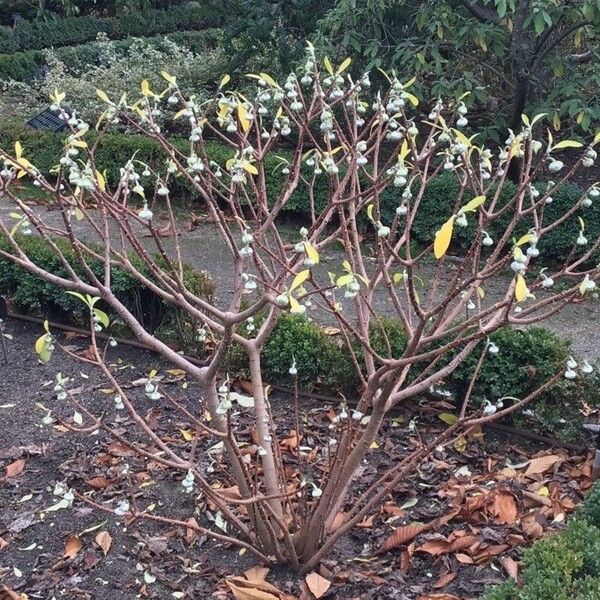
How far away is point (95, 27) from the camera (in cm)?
1873

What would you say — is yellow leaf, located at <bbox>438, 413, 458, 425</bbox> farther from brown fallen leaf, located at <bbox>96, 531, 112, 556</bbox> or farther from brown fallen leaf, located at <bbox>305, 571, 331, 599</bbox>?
brown fallen leaf, located at <bbox>96, 531, 112, 556</bbox>

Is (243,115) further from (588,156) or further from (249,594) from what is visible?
(249,594)

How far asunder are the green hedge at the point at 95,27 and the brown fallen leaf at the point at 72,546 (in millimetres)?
14705

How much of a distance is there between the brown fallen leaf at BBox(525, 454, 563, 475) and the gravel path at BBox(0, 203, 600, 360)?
3.28ft

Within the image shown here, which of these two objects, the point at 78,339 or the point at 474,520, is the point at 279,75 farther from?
the point at 474,520

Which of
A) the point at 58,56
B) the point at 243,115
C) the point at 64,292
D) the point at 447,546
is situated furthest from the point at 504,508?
the point at 58,56

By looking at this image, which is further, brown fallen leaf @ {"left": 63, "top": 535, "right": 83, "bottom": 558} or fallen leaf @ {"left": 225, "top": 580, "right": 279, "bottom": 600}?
brown fallen leaf @ {"left": 63, "top": 535, "right": 83, "bottom": 558}

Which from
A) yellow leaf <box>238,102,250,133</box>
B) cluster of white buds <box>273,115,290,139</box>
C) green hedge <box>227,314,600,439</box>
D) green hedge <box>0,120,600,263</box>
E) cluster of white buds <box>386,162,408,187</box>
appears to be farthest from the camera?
green hedge <box>0,120,600,263</box>

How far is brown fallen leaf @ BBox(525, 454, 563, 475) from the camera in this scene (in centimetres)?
351

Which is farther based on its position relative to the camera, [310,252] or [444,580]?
[444,580]

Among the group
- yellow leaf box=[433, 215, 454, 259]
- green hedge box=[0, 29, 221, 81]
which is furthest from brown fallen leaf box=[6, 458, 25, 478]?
green hedge box=[0, 29, 221, 81]

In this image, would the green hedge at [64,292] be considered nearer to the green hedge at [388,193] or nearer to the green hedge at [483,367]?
the green hedge at [483,367]

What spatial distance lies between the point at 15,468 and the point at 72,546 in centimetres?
70

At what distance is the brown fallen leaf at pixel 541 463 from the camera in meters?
3.51
